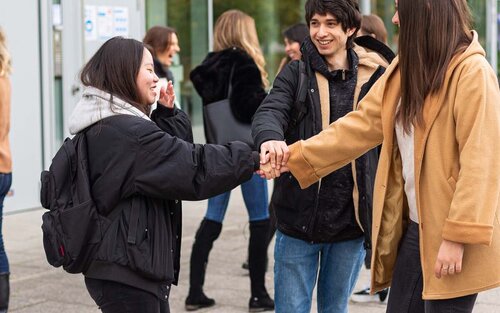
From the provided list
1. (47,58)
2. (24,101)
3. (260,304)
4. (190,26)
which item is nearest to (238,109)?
(260,304)

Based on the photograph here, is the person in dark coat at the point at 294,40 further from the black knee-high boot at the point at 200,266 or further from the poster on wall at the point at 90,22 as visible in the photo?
the poster on wall at the point at 90,22

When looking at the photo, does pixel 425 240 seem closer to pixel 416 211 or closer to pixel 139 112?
pixel 416 211

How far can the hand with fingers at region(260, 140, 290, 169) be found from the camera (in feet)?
13.4

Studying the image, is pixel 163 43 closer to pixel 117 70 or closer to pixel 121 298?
pixel 117 70

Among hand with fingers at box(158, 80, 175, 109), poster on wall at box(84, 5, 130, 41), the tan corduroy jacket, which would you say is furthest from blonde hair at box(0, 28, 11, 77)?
poster on wall at box(84, 5, 130, 41)

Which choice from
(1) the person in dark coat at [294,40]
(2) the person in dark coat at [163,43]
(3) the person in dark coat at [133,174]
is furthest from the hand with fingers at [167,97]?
(1) the person in dark coat at [294,40]

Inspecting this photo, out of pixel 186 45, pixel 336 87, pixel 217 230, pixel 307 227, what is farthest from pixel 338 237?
pixel 186 45

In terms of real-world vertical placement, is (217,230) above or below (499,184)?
below

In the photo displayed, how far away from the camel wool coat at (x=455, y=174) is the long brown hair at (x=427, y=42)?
0.03m

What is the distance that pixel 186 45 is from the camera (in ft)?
40.7

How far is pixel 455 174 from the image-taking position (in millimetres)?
3426

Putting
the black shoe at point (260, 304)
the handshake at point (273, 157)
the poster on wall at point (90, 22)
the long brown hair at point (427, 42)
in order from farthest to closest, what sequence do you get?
the poster on wall at point (90, 22) → the black shoe at point (260, 304) → the handshake at point (273, 157) → the long brown hair at point (427, 42)

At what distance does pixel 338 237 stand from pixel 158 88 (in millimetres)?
1127

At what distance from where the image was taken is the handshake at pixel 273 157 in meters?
4.07
